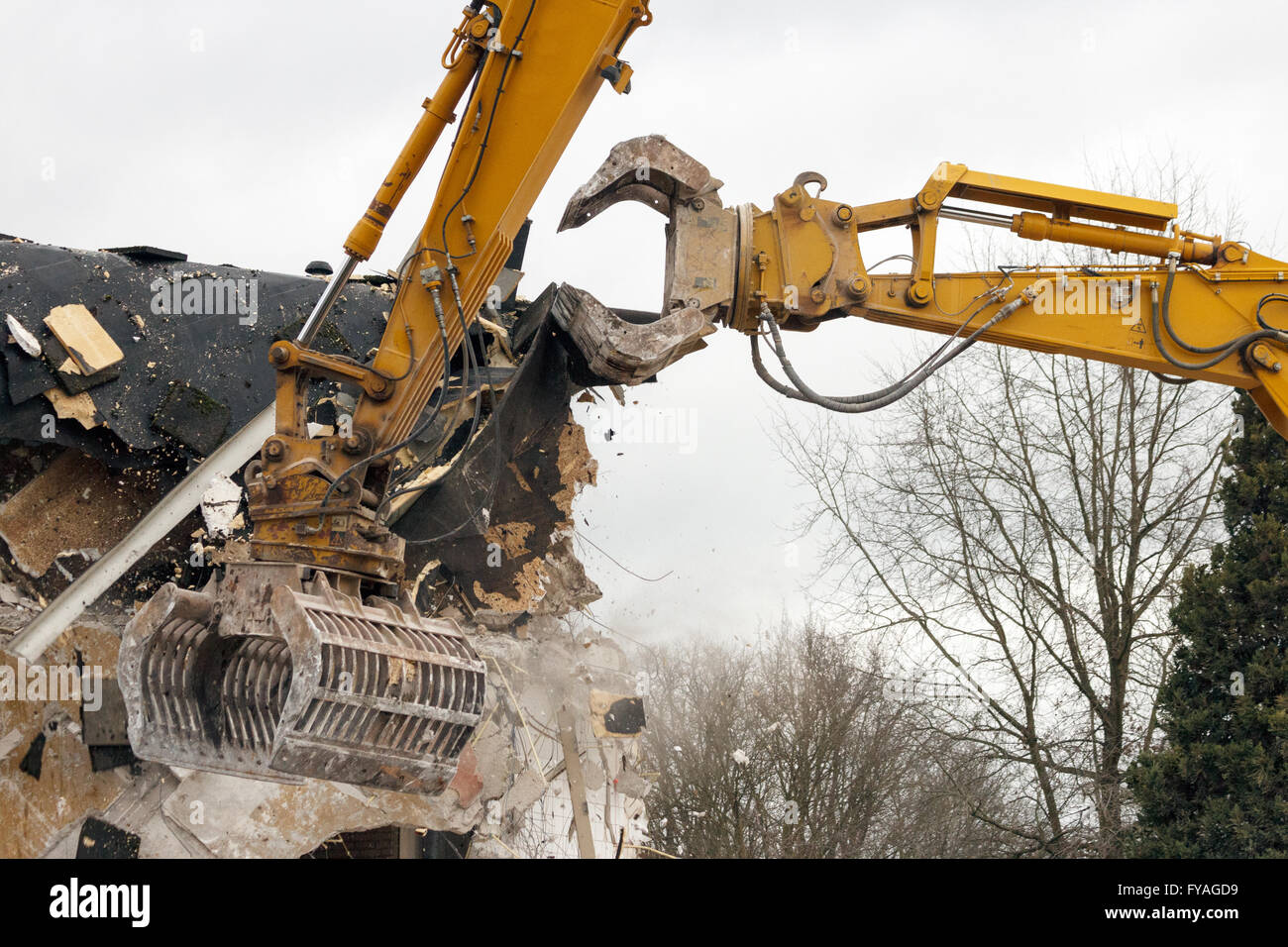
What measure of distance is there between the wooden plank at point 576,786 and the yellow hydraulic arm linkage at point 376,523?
3466 millimetres

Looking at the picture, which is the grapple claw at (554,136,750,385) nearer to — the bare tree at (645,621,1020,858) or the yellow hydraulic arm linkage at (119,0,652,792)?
the yellow hydraulic arm linkage at (119,0,652,792)

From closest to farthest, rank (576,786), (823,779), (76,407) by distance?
(76,407)
(576,786)
(823,779)

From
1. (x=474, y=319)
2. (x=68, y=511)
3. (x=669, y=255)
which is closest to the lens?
(x=474, y=319)

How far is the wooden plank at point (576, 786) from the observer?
8484mm

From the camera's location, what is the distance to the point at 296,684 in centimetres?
415

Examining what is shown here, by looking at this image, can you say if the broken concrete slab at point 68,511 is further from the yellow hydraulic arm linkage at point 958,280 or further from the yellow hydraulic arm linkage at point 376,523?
the yellow hydraulic arm linkage at point 958,280

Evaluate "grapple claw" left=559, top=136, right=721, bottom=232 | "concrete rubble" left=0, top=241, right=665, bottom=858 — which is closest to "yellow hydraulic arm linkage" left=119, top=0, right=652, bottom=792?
"grapple claw" left=559, top=136, right=721, bottom=232

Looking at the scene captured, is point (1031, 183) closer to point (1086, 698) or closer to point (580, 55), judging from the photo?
point (580, 55)

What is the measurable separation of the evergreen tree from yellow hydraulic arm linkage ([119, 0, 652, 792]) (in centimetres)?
746

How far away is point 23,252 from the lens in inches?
258

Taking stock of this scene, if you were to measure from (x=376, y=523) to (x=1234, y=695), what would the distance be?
7975 mm

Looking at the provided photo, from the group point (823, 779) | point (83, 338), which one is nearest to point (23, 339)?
point (83, 338)

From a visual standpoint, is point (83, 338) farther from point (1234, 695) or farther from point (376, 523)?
point (1234, 695)
